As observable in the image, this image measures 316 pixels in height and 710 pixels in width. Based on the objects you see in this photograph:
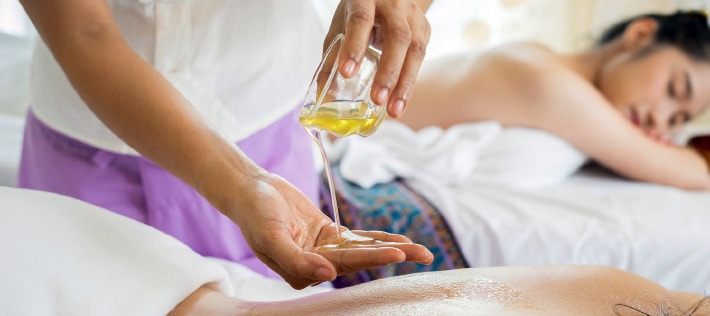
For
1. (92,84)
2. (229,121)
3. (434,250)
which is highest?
(92,84)

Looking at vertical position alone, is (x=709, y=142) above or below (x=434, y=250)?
above

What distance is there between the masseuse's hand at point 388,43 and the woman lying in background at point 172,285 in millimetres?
248

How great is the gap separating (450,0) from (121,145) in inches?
90.2

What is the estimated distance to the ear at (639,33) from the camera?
2578 mm

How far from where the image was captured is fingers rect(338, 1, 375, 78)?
36.2 inches

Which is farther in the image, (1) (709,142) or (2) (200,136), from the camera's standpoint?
(1) (709,142)

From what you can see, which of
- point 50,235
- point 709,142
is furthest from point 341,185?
point 709,142

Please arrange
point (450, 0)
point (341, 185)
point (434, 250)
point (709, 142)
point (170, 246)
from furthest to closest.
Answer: point (450, 0)
point (709, 142)
point (341, 185)
point (434, 250)
point (170, 246)

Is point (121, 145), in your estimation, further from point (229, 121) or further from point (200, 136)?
point (200, 136)

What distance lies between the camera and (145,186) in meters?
1.50

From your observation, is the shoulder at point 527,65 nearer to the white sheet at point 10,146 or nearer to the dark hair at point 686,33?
the dark hair at point 686,33

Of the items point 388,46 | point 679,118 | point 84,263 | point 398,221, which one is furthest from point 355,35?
point 679,118

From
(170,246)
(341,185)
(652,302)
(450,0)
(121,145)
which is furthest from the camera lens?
(450,0)

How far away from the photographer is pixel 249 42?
149 cm
